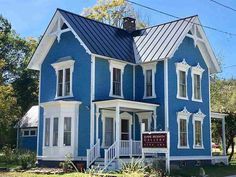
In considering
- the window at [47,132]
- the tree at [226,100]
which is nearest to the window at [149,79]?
the window at [47,132]

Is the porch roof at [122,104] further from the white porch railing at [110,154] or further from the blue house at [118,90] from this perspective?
the white porch railing at [110,154]

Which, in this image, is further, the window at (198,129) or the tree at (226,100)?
the tree at (226,100)

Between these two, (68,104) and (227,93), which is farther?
(227,93)

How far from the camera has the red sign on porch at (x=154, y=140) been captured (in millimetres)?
22062

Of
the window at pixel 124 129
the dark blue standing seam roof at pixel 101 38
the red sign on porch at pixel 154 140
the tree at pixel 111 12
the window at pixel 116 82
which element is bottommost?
the red sign on porch at pixel 154 140

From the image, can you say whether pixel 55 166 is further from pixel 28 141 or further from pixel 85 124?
pixel 28 141

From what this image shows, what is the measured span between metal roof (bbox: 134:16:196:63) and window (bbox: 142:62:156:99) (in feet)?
1.72

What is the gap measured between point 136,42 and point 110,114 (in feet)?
23.5

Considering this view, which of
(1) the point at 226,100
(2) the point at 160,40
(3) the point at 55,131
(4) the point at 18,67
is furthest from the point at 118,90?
(4) the point at 18,67

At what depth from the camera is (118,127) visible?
23.3 m

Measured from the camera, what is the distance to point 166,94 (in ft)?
87.4

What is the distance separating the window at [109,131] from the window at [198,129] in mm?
6454

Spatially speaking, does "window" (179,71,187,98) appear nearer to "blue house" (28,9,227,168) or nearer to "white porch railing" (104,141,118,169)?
"blue house" (28,9,227,168)

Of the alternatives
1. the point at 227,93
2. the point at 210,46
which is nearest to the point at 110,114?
the point at 210,46
